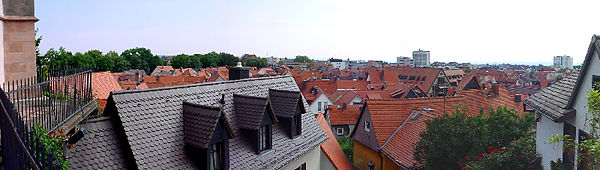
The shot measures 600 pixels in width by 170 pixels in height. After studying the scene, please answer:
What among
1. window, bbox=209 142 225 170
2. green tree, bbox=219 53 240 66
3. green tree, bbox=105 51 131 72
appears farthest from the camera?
green tree, bbox=219 53 240 66

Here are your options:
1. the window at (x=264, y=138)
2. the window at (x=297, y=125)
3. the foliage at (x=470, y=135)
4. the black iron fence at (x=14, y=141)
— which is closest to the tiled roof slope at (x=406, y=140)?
the foliage at (x=470, y=135)

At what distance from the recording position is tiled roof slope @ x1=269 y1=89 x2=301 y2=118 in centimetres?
1474

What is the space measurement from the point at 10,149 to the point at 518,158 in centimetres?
1458

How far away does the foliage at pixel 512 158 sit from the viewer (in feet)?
46.4

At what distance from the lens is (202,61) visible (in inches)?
6383

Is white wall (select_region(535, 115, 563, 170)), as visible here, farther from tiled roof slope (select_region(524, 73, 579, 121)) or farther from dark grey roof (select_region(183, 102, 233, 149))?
dark grey roof (select_region(183, 102, 233, 149))

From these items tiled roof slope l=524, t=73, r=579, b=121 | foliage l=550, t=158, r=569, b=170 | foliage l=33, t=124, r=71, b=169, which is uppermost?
tiled roof slope l=524, t=73, r=579, b=121

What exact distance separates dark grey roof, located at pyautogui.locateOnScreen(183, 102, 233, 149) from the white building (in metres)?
8.62

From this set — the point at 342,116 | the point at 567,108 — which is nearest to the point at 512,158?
the point at 567,108

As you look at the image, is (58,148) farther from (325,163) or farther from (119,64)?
(119,64)

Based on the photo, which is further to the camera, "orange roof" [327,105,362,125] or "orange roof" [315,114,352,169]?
"orange roof" [327,105,362,125]

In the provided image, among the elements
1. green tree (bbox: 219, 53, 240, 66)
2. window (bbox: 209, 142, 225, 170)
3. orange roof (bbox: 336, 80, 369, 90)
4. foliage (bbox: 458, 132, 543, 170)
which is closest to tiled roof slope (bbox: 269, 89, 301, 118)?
window (bbox: 209, 142, 225, 170)

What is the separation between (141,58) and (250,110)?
5552 inches

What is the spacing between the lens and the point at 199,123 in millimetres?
10344
